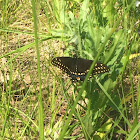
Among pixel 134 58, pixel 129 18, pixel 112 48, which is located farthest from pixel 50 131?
pixel 129 18

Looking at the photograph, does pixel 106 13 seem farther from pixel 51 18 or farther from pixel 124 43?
pixel 51 18

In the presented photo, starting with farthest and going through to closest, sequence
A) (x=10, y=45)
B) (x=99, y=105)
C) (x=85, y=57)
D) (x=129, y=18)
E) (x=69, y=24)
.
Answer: (x=10, y=45)
(x=129, y=18)
(x=69, y=24)
(x=85, y=57)
(x=99, y=105)

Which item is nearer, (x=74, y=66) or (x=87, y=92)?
(x=87, y=92)

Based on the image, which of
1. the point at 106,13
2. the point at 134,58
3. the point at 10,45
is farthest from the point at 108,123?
the point at 10,45

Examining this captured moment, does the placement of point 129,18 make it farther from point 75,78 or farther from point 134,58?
point 75,78

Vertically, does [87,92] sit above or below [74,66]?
below

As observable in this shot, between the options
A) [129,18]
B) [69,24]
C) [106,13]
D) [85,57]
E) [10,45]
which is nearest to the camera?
[85,57]

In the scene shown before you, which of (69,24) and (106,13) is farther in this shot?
(106,13)

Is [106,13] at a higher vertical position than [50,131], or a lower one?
higher

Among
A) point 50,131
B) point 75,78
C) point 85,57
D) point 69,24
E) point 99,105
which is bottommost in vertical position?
point 50,131

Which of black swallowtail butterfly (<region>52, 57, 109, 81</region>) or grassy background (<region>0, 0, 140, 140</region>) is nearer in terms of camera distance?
grassy background (<region>0, 0, 140, 140</region>)

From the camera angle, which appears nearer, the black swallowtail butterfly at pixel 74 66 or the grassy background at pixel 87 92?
the grassy background at pixel 87 92
